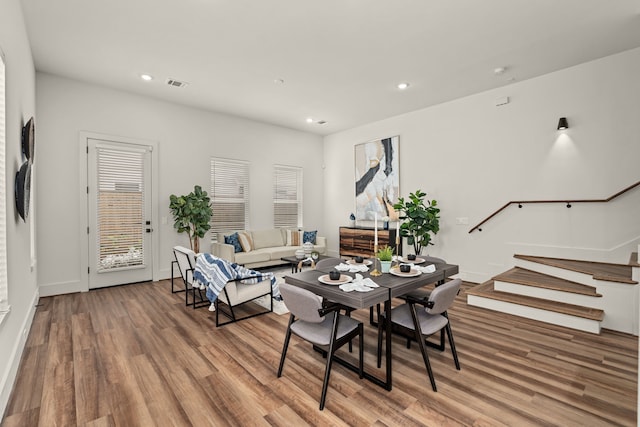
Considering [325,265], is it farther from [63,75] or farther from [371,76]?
Answer: [63,75]

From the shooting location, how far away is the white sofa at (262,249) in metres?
5.87

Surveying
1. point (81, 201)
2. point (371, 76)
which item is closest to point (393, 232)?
point (371, 76)

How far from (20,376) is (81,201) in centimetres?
320

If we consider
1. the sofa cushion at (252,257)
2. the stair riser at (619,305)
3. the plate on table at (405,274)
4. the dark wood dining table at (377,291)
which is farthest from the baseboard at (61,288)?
the stair riser at (619,305)

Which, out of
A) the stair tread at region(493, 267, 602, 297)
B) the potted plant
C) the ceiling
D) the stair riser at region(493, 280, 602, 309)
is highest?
the ceiling

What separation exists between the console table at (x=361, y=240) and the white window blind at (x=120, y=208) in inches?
162

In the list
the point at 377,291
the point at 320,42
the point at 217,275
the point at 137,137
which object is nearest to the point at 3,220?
the point at 217,275

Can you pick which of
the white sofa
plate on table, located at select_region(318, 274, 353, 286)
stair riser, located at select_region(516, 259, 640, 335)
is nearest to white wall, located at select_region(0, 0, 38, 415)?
plate on table, located at select_region(318, 274, 353, 286)

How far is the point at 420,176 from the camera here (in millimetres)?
6168

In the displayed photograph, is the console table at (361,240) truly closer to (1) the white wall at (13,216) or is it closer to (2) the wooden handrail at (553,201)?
(2) the wooden handrail at (553,201)

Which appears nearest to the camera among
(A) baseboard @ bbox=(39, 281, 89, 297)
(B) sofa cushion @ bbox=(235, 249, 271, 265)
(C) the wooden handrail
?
(C) the wooden handrail

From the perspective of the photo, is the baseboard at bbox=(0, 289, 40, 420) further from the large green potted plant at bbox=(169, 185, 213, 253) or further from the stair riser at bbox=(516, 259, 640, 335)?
the stair riser at bbox=(516, 259, 640, 335)

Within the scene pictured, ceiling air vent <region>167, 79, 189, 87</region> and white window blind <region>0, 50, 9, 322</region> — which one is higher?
ceiling air vent <region>167, 79, 189, 87</region>

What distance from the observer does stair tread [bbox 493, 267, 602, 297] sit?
368 cm
